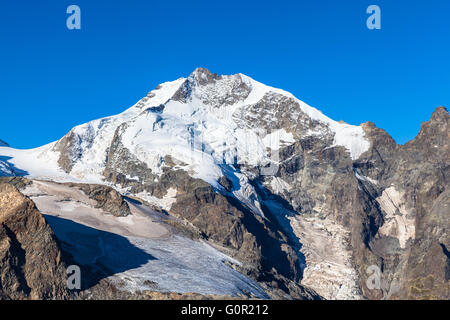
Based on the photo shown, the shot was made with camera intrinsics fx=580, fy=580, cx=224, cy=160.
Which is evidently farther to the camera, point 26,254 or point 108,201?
point 108,201

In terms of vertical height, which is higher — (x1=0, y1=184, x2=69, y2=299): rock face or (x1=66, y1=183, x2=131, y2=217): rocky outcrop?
(x1=66, y1=183, x2=131, y2=217): rocky outcrop

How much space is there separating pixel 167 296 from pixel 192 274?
730 inches

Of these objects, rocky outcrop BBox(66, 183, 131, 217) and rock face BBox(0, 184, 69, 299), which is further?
rocky outcrop BBox(66, 183, 131, 217)

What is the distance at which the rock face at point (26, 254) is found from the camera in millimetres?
87500

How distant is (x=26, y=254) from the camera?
91.6 metres

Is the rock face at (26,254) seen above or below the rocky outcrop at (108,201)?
below

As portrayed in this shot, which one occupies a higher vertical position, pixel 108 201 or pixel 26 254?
pixel 108 201

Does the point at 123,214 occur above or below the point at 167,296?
above

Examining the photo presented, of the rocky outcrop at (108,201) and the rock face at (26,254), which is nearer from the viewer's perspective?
the rock face at (26,254)

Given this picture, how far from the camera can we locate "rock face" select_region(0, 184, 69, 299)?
87.5 m
